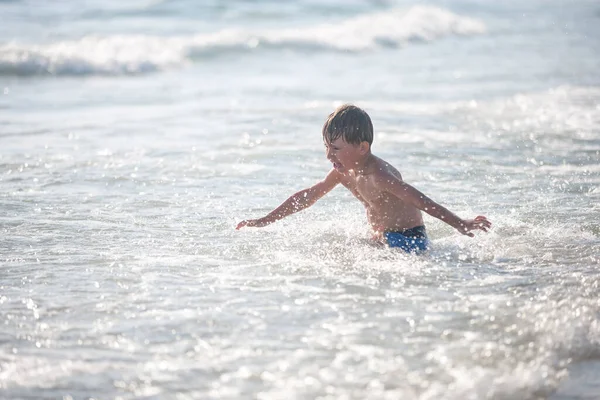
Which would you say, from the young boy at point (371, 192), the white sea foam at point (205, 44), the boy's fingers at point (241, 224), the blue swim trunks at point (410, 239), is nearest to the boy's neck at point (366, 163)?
the young boy at point (371, 192)

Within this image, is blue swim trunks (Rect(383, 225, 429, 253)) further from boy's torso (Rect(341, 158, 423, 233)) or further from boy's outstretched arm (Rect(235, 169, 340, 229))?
boy's outstretched arm (Rect(235, 169, 340, 229))

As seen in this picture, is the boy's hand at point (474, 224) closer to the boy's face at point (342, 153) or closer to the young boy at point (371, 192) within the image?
the young boy at point (371, 192)

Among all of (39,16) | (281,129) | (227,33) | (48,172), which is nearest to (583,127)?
(281,129)

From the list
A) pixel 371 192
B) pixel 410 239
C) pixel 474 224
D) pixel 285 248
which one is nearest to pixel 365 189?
pixel 371 192

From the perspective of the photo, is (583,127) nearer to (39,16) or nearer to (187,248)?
(187,248)

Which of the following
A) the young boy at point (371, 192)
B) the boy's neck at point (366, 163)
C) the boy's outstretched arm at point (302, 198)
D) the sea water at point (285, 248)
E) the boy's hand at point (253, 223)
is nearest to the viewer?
the sea water at point (285, 248)

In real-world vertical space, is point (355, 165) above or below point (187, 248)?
above

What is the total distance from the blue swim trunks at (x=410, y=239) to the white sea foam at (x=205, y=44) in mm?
11154

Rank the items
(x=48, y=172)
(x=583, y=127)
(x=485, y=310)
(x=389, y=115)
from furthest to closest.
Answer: (x=389, y=115) → (x=583, y=127) → (x=48, y=172) → (x=485, y=310)

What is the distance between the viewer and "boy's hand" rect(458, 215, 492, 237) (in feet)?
15.4

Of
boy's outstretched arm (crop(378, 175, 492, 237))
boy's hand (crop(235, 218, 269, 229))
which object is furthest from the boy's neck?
boy's hand (crop(235, 218, 269, 229))

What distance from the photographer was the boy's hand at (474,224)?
15.4 ft

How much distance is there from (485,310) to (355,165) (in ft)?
5.36

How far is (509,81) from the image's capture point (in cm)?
1313
